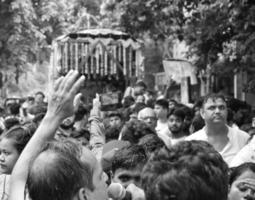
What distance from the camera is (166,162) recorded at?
2428mm

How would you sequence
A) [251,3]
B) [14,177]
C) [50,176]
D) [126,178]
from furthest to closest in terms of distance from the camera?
[251,3], [126,178], [14,177], [50,176]

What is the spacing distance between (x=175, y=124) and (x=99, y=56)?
39.1 feet

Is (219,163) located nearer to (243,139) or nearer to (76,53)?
(243,139)

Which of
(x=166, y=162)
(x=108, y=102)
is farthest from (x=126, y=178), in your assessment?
(x=108, y=102)

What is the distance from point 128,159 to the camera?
396cm

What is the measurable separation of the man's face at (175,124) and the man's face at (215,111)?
1.58 metres

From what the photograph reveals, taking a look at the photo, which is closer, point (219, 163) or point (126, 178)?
point (219, 163)

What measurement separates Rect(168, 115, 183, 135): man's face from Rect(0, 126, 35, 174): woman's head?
156 inches

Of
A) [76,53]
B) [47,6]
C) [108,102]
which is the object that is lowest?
[108,102]

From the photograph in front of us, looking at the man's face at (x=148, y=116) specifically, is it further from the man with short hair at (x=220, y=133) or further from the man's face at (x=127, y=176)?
the man's face at (x=127, y=176)

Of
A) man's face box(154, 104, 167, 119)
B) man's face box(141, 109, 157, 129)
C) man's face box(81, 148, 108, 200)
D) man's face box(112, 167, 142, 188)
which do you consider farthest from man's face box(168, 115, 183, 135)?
man's face box(81, 148, 108, 200)

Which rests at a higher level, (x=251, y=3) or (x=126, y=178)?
(x=251, y=3)

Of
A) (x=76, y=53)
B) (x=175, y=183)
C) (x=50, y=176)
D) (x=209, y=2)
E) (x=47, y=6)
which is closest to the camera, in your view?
(x=175, y=183)

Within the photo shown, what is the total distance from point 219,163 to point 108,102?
52.8ft
